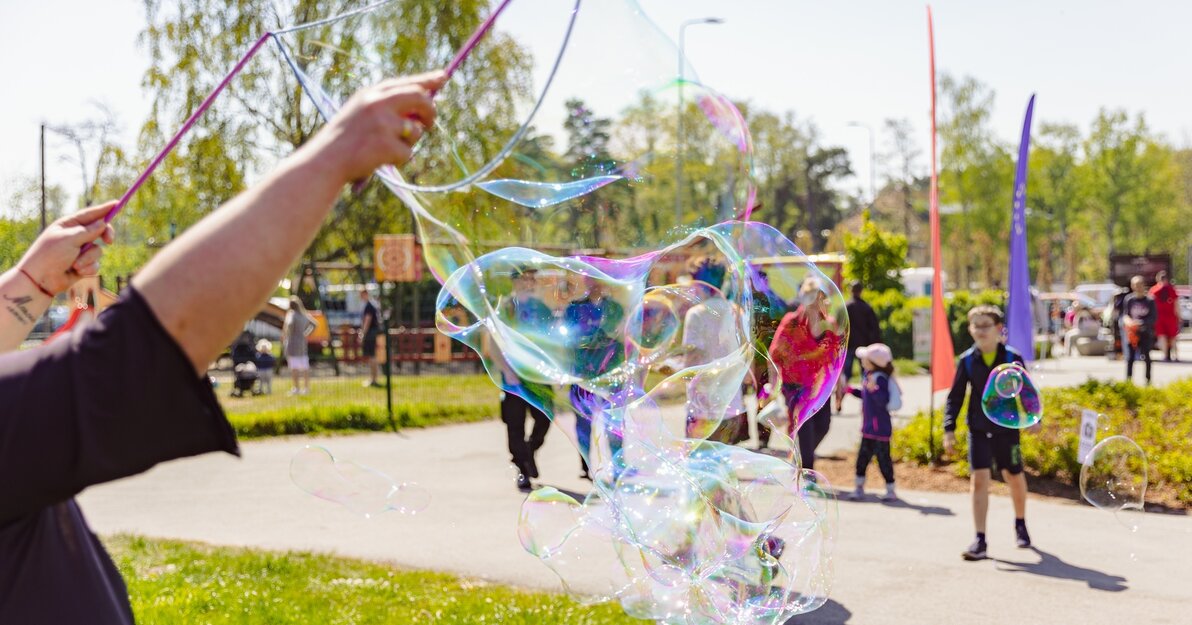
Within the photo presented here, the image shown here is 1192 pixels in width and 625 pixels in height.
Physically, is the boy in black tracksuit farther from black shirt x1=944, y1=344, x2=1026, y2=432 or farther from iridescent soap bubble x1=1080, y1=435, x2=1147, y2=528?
iridescent soap bubble x1=1080, y1=435, x2=1147, y2=528

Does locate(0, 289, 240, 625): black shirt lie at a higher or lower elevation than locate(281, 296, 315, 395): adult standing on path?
higher

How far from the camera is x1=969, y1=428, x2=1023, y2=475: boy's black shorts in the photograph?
7.02 meters

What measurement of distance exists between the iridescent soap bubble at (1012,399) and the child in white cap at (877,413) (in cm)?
219

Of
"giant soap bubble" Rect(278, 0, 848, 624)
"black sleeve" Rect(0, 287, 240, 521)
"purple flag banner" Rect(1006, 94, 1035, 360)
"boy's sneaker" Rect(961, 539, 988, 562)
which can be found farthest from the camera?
"purple flag banner" Rect(1006, 94, 1035, 360)

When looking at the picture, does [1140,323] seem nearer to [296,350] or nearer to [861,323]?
[861,323]

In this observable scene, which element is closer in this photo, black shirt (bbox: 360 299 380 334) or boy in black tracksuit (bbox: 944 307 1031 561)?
boy in black tracksuit (bbox: 944 307 1031 561)

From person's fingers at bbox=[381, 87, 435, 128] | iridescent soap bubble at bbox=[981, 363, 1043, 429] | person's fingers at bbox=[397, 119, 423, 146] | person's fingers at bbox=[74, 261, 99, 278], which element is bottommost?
iridescent soap bubble at bbox=[981, 363, 1043, 429]

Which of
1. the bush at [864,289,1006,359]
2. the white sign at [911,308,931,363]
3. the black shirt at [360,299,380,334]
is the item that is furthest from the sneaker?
the bush at [864,289,1006,359]

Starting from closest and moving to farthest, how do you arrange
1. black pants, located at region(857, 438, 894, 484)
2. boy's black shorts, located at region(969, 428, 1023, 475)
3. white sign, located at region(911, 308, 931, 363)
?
boy's black shorts, located at region(969, 428, 1023, 475), black pants, located at region(857, 438, 894, 484), white sign, located at region(911, 308, 931, 363)

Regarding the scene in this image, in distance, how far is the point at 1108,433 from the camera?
9.52 metres

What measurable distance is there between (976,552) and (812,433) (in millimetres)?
1755

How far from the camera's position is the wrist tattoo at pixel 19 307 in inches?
79.5

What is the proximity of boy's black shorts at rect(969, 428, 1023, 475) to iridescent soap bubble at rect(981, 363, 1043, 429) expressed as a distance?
168 millimetres

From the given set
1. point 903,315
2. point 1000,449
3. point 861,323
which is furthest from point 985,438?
point 903,315
